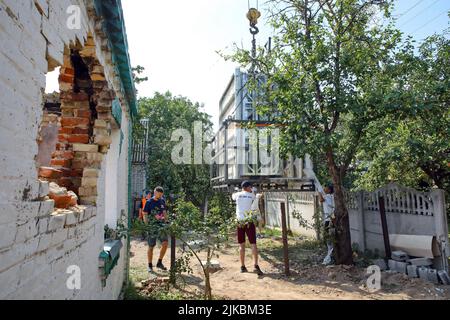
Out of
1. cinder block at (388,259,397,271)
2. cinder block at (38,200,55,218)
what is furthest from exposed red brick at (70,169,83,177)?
cinder block at (388,259,397,271)

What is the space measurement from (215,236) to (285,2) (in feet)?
17.0

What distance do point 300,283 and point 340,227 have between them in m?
1.49

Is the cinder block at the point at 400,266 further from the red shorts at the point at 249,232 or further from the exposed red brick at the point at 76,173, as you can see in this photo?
the exposed red brick at the point at 76,173

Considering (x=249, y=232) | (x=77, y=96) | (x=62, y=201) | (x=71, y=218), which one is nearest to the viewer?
(x=71, y=218)

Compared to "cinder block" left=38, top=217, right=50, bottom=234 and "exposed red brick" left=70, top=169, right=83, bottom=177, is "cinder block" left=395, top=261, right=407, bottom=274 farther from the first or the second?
"cinder block" left=38, top=217, right=50, bottom=234

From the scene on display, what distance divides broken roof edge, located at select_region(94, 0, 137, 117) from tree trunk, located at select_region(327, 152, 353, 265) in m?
4.12

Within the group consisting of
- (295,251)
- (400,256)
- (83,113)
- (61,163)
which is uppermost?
(83,113)

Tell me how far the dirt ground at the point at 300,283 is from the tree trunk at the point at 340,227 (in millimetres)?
301

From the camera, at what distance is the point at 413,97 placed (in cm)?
589

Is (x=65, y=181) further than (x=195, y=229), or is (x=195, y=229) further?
(x=195, y=229)

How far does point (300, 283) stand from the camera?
618 centimetres

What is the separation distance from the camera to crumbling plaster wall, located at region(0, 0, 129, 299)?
1.38 meters

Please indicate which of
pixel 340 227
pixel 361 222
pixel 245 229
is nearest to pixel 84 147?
pixel 245 229

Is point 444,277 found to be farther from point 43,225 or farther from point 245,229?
point 43,225
